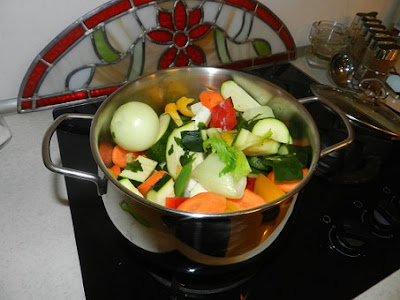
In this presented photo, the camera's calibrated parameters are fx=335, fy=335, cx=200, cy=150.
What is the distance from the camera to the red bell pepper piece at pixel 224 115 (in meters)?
0.74

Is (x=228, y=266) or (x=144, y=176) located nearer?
(x=228, y=266)

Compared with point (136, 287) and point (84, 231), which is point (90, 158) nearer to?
point (84, 231)

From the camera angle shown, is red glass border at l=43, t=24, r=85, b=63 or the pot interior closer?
the pot interior

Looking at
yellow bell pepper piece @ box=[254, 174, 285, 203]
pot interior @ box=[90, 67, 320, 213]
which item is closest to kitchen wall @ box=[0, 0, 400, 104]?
pot interior @ box=[90, 67, 320, 213]

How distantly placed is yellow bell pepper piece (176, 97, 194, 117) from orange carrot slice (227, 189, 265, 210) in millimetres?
259

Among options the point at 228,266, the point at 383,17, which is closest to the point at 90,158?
the point at 228,266

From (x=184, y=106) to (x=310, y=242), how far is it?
1.32 feet

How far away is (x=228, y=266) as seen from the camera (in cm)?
54

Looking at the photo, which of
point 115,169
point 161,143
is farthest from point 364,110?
point 115,169

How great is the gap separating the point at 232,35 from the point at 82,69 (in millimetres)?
453

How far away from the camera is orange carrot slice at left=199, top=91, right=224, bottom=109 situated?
76cm

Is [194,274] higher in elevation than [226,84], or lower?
lower

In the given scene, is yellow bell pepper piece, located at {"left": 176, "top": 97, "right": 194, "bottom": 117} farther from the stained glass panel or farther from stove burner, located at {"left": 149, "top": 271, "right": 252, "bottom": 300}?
stove burner, located at {"left": 149, "top": 271, "right": 252, "bottom": 300}

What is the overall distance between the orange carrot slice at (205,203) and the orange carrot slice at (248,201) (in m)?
0.04
